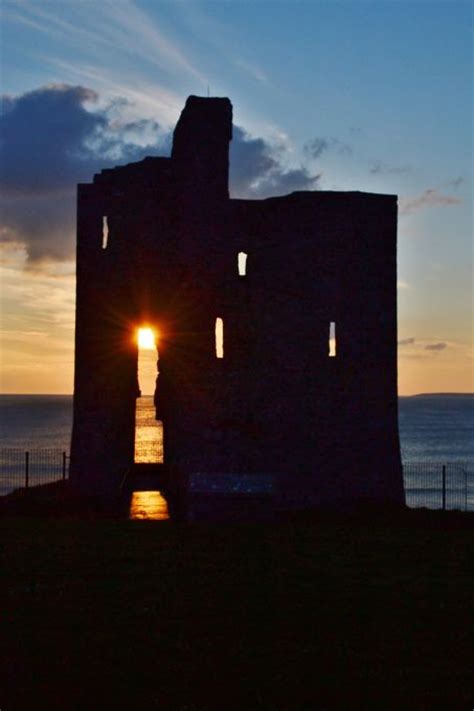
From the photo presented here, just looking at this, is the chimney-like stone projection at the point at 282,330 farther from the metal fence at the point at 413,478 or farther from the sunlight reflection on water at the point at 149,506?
the metal fence at the point at 413,478

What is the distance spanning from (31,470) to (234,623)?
68478 mm

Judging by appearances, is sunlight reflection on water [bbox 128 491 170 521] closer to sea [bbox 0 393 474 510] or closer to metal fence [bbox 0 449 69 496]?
sea [bbox 0 393 474 510]

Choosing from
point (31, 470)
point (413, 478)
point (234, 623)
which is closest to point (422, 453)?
point (413, 478)

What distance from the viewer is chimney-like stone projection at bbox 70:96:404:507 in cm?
2358

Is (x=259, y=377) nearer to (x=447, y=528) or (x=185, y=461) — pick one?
(x=185, y=461)

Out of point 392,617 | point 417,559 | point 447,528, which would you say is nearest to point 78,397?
point 447,528

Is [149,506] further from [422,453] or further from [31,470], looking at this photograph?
[422,453]

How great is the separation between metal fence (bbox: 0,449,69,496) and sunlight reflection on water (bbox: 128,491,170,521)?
102 feet

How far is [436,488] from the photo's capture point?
68938 mm

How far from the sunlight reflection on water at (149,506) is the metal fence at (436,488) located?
20.3 meters

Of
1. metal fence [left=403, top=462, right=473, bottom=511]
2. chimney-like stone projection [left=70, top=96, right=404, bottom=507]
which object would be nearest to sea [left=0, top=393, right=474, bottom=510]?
metal fence [left=403, top=462, right=473, bottom=511]

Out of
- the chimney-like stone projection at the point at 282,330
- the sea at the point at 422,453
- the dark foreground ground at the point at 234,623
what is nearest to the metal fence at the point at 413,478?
the sea at the point at 422,453

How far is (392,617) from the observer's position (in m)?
11.0

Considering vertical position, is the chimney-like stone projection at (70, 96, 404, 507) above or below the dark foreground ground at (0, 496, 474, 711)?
above
